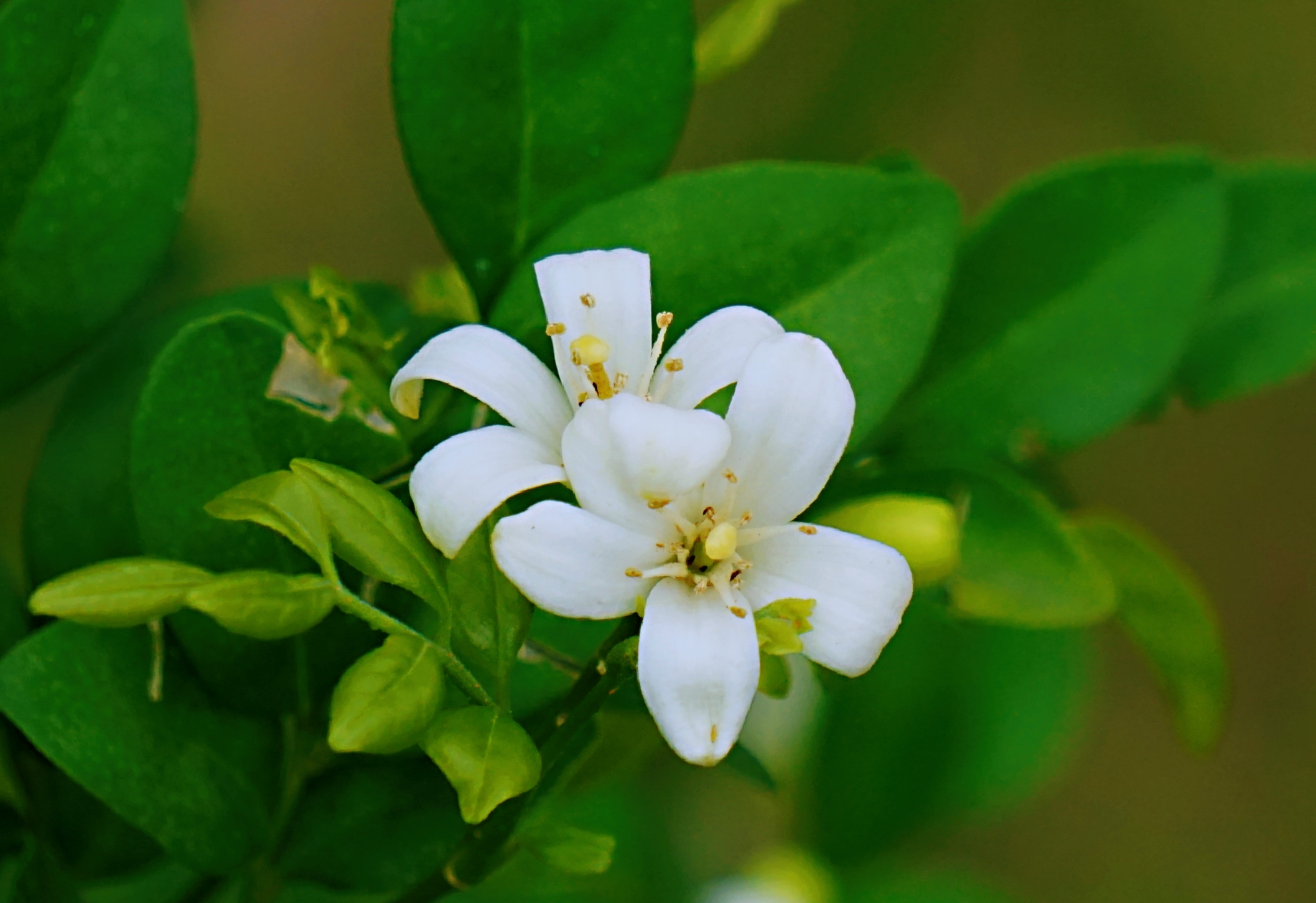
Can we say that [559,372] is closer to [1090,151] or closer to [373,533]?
[373,533]

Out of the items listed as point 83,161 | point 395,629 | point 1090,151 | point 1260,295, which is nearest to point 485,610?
point 395,629

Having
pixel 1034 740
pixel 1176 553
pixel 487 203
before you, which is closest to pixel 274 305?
pixel 487 203

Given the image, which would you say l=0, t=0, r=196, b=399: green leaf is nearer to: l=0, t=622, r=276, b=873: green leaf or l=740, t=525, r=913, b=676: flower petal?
l=0, t=622, r=276, b=873: green leaf

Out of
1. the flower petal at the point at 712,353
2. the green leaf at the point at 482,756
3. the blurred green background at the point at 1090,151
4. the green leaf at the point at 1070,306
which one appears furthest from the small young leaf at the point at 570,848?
the blurred green background at the point at 1090,151

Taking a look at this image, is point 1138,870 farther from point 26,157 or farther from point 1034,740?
point 26,157

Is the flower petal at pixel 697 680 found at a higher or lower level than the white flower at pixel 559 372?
lower

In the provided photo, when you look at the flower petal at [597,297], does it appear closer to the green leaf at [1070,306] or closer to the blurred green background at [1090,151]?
the green leaf at [1070,306]
